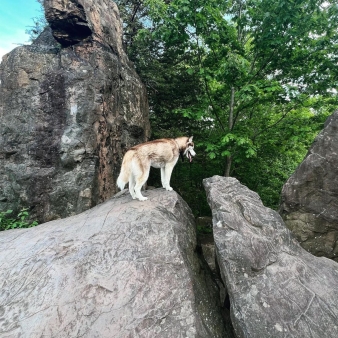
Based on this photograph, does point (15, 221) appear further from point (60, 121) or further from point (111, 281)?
point (111, 281)

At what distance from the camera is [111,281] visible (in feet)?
12.1

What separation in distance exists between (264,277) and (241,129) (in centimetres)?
663

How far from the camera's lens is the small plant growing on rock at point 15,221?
7171mm

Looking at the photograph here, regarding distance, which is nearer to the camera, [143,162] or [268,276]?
[268,276]

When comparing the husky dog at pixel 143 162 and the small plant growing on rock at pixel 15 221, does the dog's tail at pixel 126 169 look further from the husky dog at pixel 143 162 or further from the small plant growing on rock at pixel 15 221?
the small plant growing on rock at pixel 15 221

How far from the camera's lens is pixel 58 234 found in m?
4.65

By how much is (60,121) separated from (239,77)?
5466mm

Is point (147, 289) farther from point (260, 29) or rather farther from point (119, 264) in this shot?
point (260, 29)

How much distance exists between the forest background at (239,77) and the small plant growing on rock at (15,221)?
16.6 ft

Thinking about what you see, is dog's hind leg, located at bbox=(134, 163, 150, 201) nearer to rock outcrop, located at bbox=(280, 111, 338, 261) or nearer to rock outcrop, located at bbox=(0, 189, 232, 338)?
rock outcrop, located at bbox=(0, 189, 232, 338)

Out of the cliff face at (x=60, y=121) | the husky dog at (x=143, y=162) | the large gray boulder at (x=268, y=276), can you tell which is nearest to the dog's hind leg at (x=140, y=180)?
the husky dog at (x=143, y=162)

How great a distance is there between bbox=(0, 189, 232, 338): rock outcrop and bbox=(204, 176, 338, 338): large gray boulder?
600 mm

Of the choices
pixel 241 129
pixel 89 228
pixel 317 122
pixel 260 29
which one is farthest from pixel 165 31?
pixel 89 228

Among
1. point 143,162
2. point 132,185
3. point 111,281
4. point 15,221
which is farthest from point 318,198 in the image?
point 15,221
